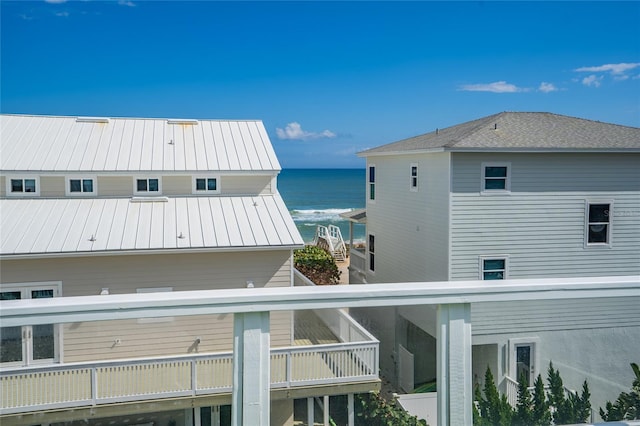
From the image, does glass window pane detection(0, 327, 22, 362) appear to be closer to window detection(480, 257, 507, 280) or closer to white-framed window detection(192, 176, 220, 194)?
white-framed window detection(192, 176, 220, 194)

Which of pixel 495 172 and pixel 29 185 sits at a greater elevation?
pixel 495 172

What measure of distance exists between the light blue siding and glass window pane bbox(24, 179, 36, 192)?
31.1 ft

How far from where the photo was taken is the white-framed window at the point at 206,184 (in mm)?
11977

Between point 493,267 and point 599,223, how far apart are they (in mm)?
2966

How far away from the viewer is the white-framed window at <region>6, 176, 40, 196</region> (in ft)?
36.7

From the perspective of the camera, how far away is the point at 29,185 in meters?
11.2

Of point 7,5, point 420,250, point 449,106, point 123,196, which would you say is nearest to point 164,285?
point 123,196

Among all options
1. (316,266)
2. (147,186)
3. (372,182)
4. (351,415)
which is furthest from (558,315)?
(372,182)

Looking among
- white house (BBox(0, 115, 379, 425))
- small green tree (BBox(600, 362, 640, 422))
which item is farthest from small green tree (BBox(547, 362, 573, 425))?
white house (BBox(0, 115, 379, 425))

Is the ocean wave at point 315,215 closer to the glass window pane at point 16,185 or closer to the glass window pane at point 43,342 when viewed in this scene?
the glass window pane at point 16,185

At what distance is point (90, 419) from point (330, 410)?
662mm

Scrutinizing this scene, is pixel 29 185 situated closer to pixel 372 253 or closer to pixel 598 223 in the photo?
pixel 372 253

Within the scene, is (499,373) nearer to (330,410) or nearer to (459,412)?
(459,412)

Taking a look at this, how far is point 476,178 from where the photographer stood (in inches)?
467
